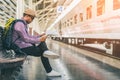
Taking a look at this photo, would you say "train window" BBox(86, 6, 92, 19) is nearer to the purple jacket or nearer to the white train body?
the white train body

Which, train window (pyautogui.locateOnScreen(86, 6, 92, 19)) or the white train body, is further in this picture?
train window (pyautogui.locateOnScreen(86, 6, 92, 19))

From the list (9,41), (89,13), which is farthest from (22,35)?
(89,13)

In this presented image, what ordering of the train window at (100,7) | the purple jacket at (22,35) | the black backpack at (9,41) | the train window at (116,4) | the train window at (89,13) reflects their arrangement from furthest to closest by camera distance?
1. the train window at (89,13)
2. the train window at (100,7)
3. the train window at (116,4)
4. the purple jacket at (22,35)
5. the black backpack at (9,41)

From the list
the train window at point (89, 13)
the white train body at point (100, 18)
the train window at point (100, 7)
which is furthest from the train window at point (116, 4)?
the train window at point (89, 13)

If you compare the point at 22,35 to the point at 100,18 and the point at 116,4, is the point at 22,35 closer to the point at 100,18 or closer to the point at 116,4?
the point at 116,4

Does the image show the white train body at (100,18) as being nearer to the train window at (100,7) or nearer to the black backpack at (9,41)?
the train window at (100,7)

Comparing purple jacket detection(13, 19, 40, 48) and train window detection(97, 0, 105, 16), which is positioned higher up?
train window detection(97, 0, 105, 16)

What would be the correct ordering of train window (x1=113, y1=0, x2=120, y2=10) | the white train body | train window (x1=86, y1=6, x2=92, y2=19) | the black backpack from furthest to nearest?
train window (x1=86, y1=6, x2=92, y2=19)
the white train body
train window (x1=113, y1=0, x2=120, y2=10)
the black backpack

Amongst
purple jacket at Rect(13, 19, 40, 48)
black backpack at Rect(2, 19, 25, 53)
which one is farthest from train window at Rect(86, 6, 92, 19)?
black backpack at Rect(2, 19, 25, 53)

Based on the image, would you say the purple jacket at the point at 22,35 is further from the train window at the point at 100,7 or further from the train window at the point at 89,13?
the train window at the point at 89,13

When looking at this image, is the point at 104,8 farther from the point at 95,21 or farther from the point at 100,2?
the point at 95,21

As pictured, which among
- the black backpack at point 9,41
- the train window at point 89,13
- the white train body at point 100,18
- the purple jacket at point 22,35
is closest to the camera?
the black backpack at point 9,41

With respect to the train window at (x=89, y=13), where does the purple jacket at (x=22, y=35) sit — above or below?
Result: below

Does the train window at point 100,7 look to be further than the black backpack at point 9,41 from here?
Yes
